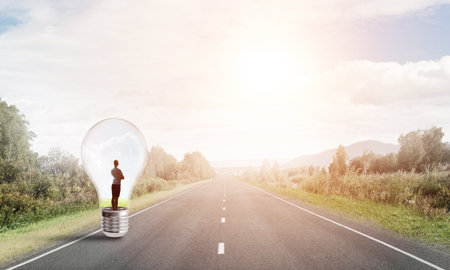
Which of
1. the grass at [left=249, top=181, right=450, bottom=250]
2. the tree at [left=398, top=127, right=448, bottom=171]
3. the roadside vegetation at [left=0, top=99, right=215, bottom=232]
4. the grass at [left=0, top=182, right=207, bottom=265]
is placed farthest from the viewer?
the tree at [left=398, top=127, right=448, bottom=171]

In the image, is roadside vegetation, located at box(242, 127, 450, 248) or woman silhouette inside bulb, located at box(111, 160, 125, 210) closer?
woman silhouette inside bulb, located at box(111, 160, 125, 210)

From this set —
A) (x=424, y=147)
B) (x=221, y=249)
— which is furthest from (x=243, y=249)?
(x=424, y=147)

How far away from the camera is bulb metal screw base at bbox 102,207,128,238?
33.9ft

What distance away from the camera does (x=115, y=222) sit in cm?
1034

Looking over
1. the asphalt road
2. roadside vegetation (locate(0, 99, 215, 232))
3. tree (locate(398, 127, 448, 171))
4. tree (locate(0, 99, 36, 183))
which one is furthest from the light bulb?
tree (locate(398, 127, 448, 171))

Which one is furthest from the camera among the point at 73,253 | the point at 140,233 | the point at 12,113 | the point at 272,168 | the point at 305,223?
the point at 272,168

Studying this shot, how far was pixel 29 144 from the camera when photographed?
177ft

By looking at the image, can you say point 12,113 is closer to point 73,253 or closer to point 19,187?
point 19,187

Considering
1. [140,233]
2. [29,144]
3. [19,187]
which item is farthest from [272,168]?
[140,233]

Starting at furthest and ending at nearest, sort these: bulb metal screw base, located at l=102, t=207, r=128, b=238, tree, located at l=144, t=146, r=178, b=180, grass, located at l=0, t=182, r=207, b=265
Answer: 1. tree, located at l=144, t=146, r=178, b=180
2. bulb metal screw base, located at l=102, t=207, r=128, b=238
3. grass, located at l=0, t=182, r=207, b=265

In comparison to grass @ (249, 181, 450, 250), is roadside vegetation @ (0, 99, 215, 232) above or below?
above

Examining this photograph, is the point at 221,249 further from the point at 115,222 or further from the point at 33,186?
the point at 33,186

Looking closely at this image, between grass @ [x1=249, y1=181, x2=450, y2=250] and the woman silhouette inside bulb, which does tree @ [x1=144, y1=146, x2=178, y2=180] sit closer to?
grass @ [x1=249, y1=181, x2=450, y2=250]

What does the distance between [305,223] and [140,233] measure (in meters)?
5.74
